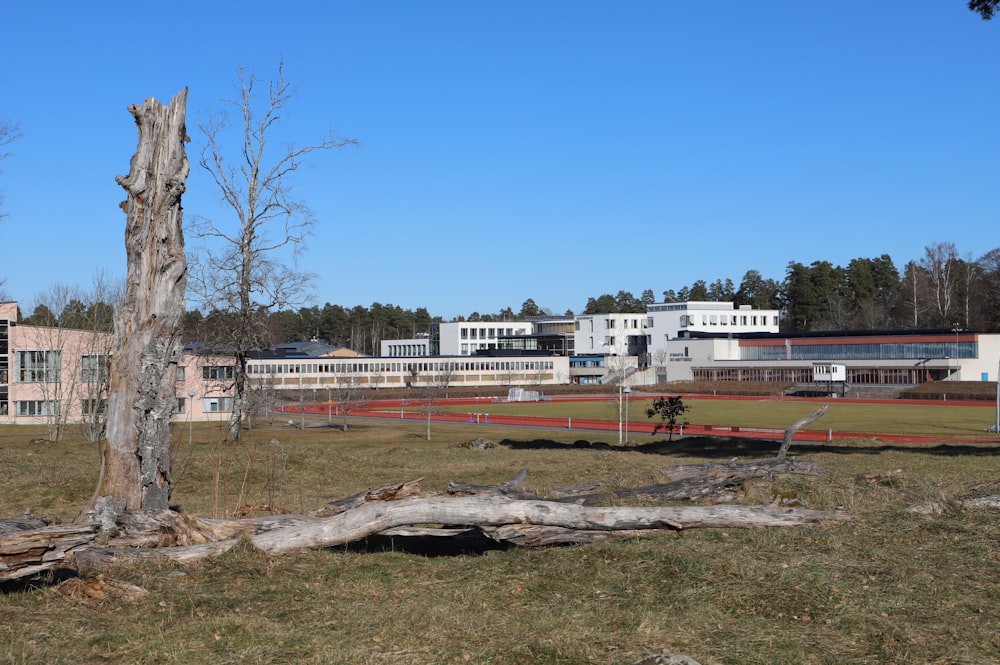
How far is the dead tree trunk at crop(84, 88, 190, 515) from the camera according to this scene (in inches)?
492

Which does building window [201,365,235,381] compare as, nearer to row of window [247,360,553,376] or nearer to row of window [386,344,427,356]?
row of window [247,360,553,376]

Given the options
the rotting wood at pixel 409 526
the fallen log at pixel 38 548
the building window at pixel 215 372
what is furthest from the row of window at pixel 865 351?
the fallen log at pixel 38 548

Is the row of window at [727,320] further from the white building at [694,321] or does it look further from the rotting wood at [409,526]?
the rotting wood at [409,526]

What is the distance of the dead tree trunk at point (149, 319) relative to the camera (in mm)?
12492

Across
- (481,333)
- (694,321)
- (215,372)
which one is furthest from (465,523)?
(481,333)

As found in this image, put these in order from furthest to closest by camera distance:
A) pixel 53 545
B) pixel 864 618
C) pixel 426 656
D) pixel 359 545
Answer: pixel 359 545, pixel 53 545, pixel 864 618, pixel 426 656

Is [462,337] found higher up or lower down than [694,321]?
lower down

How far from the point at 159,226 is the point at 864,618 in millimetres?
10496

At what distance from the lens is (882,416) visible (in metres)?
68.1

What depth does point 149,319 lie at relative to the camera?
42.2 ft

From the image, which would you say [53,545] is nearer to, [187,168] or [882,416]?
[187,168]

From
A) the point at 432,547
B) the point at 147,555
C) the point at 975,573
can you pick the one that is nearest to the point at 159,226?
the point at 147,555

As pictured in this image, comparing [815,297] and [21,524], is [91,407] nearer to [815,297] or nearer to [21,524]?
[21,524]

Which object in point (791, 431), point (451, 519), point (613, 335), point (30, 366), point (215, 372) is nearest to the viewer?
point (451, 519)
